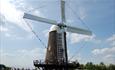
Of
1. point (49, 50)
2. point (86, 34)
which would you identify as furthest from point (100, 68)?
point (49, 50)

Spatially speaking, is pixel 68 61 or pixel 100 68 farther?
pixel 100 68

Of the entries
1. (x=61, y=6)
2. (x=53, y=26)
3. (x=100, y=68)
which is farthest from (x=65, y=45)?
(x=100, y=68)

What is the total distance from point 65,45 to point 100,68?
135 feet

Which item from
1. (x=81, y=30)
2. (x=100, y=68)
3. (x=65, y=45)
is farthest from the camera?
(x=100, y=68)

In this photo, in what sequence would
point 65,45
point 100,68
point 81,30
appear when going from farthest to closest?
Result: point 100,68 < point 81,30 < point 65,45

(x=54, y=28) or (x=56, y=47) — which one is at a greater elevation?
(x=54, y=28)

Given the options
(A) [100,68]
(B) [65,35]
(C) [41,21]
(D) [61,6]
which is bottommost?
(A) [100,68]

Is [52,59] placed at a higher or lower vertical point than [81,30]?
lower

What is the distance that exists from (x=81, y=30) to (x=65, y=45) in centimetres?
589

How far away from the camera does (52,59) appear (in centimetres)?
3772

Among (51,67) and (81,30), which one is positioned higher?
(81,30)

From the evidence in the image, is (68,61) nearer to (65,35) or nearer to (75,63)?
(75,63)

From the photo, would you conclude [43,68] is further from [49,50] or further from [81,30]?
[81,30]

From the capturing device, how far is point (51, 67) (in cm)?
3775
